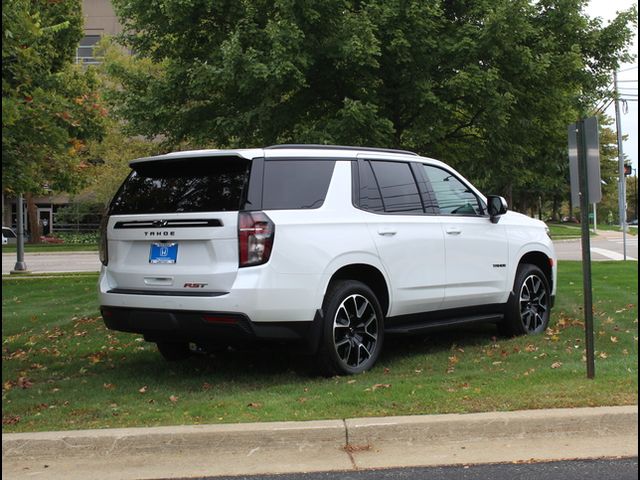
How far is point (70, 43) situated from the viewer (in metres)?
18.9

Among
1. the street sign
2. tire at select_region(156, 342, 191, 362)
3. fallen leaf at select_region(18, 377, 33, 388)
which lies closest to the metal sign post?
the street sign

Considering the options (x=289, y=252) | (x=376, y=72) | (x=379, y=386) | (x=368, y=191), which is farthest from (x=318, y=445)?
(x=376, y=72)

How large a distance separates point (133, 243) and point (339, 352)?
77.1 inches

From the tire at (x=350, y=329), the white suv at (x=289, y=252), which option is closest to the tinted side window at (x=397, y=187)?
the white suv at (x=289, y=252)

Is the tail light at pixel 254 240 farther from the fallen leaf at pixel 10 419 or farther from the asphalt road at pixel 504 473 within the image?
the fallen leaf at pixel 10 419

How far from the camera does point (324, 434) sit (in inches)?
179

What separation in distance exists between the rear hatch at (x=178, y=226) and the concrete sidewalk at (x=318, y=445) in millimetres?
1376

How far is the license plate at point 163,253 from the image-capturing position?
5.82 metres

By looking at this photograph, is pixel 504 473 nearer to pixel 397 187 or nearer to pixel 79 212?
pixel 397 187

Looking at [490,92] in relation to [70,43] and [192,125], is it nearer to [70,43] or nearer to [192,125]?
[192,125]

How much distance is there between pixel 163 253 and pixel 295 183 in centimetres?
121

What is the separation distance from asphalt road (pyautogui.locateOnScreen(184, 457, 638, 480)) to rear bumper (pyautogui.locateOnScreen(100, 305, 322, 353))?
1531 millimetres

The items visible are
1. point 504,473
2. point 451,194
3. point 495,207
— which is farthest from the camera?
point 495,207

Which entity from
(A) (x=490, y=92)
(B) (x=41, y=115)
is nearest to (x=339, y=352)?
(B) (x=41, y=115)
